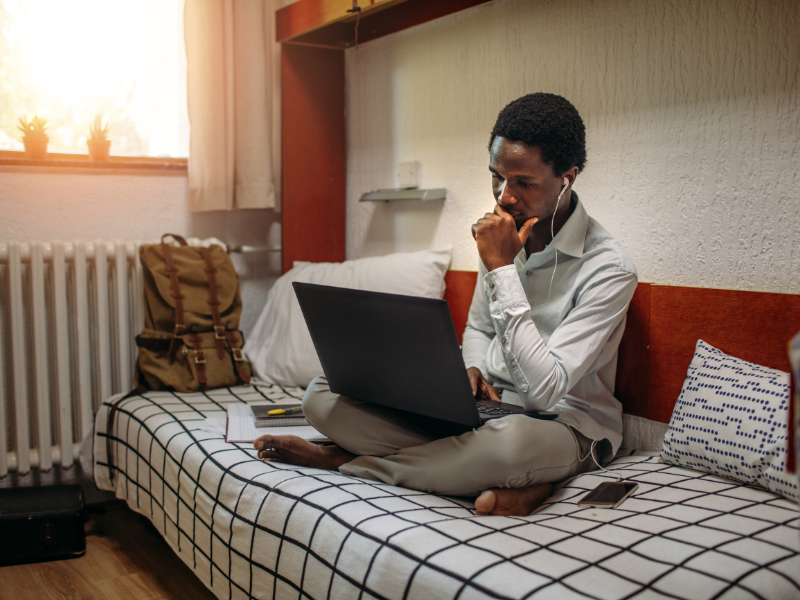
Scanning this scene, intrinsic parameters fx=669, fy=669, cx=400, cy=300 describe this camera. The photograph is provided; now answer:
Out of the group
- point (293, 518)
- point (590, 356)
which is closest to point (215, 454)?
point (293, 518)

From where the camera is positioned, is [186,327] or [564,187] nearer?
[564,187]


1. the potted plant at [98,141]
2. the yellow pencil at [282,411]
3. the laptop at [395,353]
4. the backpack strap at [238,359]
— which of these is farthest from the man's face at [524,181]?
the potted plant at [98,141]

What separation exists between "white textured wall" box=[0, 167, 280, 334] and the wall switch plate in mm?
620

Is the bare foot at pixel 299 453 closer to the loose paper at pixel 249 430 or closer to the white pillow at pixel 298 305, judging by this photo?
the loose paper at pixel 249 430

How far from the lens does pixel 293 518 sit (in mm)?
1119

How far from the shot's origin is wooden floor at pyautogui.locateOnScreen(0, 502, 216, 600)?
1574 millimetres

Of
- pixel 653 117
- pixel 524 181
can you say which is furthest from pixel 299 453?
pixel 653 117

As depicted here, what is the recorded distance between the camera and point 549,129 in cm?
139

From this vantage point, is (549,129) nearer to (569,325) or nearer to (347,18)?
(569,325)

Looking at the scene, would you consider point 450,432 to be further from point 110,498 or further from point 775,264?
point 110,498

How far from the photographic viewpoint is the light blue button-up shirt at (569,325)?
1.26m

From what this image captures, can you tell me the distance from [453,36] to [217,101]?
83 cm

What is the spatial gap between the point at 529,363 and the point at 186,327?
3.94ft

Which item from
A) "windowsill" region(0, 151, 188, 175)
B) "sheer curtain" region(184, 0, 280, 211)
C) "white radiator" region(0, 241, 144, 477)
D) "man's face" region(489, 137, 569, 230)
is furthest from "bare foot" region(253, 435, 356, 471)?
"windowsill" region(0, 151, 188, 175)
